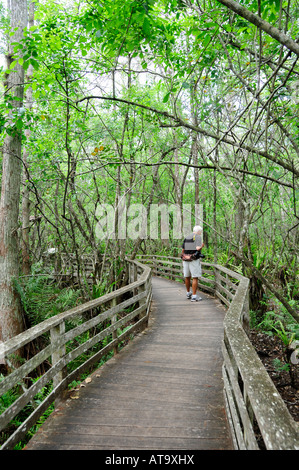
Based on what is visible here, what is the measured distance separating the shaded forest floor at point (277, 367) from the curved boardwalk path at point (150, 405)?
4.34 ft

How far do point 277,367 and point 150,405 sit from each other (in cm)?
369

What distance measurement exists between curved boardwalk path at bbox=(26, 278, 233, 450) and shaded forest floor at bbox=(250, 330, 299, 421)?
1.32 metres

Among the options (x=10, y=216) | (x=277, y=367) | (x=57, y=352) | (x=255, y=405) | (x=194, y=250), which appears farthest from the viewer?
(x=194, y=250)

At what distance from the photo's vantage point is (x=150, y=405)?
11.0 ft

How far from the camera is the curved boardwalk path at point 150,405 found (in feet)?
8.92

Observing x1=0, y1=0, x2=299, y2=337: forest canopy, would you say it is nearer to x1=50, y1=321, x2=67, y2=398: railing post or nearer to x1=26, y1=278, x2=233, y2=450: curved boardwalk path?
x1=26, y1=278, x2=233, y2=450: curved boardwalk path

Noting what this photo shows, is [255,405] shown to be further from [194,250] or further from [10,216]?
[10,216]

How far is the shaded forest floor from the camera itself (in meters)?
4.91

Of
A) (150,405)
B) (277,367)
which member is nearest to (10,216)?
(150,405)

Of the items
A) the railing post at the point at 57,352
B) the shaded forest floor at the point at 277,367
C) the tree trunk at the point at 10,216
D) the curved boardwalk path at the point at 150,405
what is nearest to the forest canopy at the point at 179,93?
the tree trunk at the point at 10,216

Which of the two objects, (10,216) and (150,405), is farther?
(10,216)
